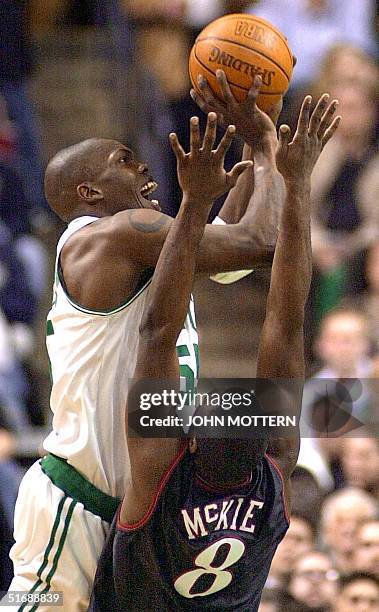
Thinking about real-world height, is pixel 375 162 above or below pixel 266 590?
above

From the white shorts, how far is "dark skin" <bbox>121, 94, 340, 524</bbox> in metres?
0.21

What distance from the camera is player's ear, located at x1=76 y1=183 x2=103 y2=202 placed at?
15.8ft

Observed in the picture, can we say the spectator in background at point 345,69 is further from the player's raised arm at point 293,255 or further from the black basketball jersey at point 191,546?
the black basketball jersey at point 191,546

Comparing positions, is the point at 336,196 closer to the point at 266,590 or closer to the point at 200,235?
the point at 266,590

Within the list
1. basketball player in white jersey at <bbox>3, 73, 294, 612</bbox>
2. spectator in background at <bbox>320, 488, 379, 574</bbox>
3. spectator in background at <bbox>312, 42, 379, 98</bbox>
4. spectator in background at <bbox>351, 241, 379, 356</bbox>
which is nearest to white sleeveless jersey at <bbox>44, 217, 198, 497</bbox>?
basketball player in white jersey at <bbox>3, 73, 294, 612</bbox>

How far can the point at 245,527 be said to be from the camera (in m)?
4.48

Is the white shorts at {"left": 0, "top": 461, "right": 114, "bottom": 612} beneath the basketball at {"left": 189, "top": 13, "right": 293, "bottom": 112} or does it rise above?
beneath

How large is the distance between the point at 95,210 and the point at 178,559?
44.4 inches

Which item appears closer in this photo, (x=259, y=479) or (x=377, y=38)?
(x=259, y=479)

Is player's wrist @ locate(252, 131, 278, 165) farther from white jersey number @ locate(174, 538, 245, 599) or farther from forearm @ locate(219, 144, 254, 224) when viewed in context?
white jersey number @ locate(174, 538, 245, 599)

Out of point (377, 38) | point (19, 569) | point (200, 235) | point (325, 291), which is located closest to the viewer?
point (200, 235)

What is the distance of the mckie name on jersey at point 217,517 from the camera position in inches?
174

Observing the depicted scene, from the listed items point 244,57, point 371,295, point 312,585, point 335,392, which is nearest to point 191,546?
point 244,57

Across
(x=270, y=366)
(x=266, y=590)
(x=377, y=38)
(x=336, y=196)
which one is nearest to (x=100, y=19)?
(x=377, y=38)
